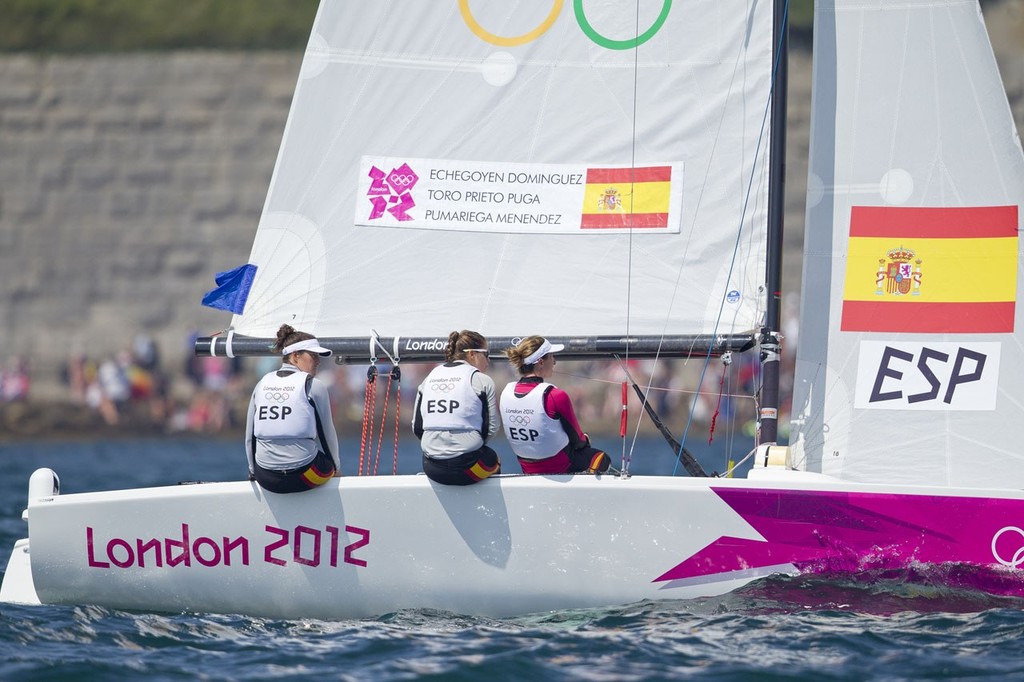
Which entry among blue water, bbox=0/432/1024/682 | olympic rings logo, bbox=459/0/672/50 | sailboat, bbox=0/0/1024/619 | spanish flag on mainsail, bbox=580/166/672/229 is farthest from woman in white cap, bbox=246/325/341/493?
olympic rings logo, bbox=459/0/672/50

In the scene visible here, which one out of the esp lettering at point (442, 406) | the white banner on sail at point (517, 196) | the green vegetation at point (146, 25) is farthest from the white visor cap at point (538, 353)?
the green vegetation at point (146, 25)

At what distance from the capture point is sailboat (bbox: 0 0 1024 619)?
6621mm

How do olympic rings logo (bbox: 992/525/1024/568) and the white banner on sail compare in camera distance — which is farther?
the white banner on sail

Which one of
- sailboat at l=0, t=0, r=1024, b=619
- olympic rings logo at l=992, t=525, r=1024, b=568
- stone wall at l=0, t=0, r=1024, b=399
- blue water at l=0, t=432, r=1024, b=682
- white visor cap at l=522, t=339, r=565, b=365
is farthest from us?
stone wall at l=0, t=0, r=1024, b=399

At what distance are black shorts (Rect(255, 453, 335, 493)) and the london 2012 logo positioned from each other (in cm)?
144

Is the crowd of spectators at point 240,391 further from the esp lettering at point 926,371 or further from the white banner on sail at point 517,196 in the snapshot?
the esp lettering at point 926,371

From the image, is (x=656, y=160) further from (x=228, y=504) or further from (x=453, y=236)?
(x=228, y=504)

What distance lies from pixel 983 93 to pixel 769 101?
98cm

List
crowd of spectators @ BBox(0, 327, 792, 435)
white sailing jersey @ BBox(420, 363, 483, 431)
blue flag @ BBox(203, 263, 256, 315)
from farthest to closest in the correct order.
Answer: crowd of spectators @ BBox(0, 327, 792, 435) → blue flag @ BBox(203, 263, 256, 315) → white sailing jersey @ BBox(420, 363, 483, 431)

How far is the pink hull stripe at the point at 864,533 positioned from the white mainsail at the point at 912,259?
0.45 m

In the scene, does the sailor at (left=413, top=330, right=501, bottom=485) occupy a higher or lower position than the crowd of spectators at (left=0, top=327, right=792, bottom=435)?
higher

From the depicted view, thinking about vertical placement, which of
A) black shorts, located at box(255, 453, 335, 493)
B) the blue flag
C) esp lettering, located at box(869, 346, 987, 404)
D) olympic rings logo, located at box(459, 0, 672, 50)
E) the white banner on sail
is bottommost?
black shorts, located at box(255, 453, 335, 493)

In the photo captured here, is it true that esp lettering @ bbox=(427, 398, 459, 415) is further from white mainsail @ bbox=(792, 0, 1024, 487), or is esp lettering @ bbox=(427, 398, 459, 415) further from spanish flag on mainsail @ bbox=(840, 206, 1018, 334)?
spanish flag on mainsail @ bbox=(840, 206, 1018, 334)

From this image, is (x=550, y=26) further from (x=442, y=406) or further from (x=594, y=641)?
(x=594, y=641)
